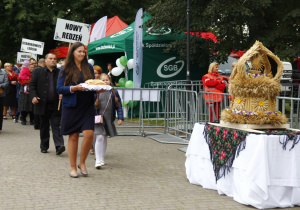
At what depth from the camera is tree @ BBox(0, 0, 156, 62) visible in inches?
1110

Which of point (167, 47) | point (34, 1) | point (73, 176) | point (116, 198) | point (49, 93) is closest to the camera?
point (116, 198)

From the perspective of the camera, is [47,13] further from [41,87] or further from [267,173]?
[267,173]

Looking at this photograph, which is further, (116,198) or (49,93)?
(49,93)

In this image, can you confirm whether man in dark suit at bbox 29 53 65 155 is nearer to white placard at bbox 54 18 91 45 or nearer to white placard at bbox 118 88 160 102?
white placard at bbox 118 88 160 102

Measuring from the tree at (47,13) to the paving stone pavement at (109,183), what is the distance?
18.9 meters

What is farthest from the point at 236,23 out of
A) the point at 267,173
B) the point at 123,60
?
the point at 267,173

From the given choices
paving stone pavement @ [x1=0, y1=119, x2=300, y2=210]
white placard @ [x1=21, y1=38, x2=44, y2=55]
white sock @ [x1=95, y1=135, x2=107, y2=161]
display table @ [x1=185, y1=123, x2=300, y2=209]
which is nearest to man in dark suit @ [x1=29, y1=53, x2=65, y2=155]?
paving stone pavement @ [x1=0, y1=119, x2=300, y2=210]

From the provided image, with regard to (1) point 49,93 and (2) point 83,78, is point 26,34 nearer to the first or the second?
(1) point 49,93

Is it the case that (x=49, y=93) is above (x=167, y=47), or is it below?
below

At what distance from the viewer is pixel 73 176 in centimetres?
727

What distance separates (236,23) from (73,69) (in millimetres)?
10058

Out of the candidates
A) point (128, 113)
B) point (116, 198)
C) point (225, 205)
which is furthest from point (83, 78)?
point (128, 113)

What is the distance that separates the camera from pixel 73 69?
7387 millimetres

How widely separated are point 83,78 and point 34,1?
23.4 meters
